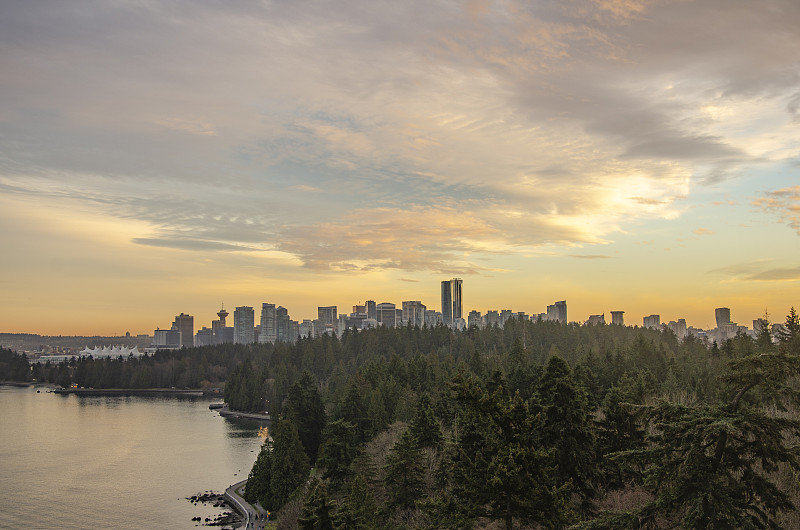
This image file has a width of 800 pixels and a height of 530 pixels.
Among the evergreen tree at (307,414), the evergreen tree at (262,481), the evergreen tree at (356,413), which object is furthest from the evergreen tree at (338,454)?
the evergreen tree at (307,414)

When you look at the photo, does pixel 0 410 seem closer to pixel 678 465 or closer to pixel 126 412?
pixel 126 412

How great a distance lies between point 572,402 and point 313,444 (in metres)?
52.0

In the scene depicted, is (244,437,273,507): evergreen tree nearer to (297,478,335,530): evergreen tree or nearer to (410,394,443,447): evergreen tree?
(410,394,443,447): evergreen tree

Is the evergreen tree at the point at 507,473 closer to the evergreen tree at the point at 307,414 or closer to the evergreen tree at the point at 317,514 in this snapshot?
the evergreen tree at the point at 317,514

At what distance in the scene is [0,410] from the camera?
5591 inches

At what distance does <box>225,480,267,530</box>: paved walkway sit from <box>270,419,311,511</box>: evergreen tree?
172 centimetres

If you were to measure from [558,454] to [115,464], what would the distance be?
73249mm

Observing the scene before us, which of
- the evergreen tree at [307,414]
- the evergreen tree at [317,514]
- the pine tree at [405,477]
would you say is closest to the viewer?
the evergreen tree at [317,514]

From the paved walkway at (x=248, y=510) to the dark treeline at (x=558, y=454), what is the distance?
1.09 metres

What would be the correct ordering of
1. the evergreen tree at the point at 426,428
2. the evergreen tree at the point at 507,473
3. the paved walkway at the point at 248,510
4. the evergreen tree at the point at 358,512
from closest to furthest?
1. the evergreen tree at the point at 507,473
2. the evergreen tree at the point at 358,512
3. the evergreen tree at the point at 426,428
4. the paved walkway at the point at 248,510

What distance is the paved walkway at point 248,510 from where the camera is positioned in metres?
54.6

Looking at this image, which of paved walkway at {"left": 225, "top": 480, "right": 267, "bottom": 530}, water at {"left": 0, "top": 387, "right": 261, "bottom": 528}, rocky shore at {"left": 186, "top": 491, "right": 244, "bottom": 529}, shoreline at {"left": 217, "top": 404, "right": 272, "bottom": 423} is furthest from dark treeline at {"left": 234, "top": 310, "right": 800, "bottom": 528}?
shoreline at {"left": 217, "top": 404, "right": 272, "bottom": 423}

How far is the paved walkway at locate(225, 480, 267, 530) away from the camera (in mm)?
54562

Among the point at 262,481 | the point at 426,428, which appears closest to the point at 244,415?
the point at 262,481
